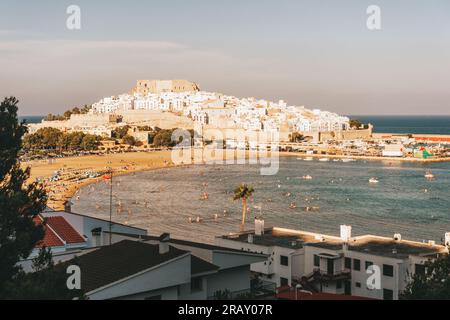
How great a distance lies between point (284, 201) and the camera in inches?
966

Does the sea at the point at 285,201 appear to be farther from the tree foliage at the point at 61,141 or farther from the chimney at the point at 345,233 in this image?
the tree foliage at the point at 61,141

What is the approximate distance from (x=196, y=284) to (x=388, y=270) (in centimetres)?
447

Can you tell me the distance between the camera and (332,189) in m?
29.1

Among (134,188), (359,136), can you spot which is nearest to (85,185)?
(134,188)

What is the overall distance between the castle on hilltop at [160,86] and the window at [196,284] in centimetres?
9516

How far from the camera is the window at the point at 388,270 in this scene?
9055mm

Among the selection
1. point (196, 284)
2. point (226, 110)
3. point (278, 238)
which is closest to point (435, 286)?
point (196, 284)

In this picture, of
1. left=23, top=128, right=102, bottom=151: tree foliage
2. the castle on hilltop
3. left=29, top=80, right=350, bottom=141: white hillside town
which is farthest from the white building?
the castle on hilltop

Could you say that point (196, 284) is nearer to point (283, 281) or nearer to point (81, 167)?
point (283, 281)

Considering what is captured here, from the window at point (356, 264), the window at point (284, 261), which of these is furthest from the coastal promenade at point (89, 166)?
the window at point (356, 264)

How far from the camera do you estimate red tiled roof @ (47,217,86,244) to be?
816 cm
